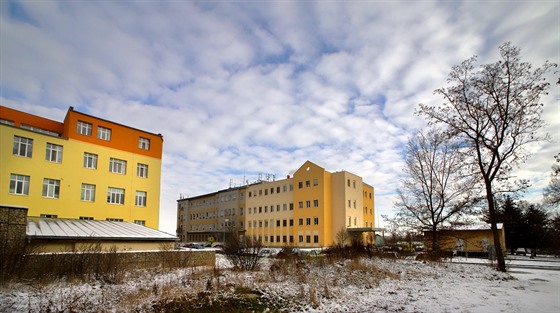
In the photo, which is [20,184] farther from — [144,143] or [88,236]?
[144,143]

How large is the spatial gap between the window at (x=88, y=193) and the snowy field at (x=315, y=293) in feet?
67.7

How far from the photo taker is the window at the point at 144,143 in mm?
41594

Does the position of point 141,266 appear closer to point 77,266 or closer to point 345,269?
point 77,266

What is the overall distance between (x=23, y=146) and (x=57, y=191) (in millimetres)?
4882

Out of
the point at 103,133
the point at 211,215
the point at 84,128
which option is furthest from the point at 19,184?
the point at 211,215

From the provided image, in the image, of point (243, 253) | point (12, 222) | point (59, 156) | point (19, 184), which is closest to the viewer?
point (12, 222)

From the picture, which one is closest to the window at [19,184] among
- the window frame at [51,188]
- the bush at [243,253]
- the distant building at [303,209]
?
the window frame at [51,188]

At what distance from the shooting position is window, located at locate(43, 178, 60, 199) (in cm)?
3256

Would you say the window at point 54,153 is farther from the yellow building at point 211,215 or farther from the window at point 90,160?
the yellow building at point 211,215

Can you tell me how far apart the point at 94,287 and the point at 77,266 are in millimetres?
3845

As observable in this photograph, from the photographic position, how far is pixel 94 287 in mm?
14148

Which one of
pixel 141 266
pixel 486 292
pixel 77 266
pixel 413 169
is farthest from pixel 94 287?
pixel 413 169

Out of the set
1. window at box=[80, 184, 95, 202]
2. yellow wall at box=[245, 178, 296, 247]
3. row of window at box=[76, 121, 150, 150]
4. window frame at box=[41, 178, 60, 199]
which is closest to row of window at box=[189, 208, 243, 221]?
yellow wall at box=[245, 178, 296, 247]

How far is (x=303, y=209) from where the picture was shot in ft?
221
